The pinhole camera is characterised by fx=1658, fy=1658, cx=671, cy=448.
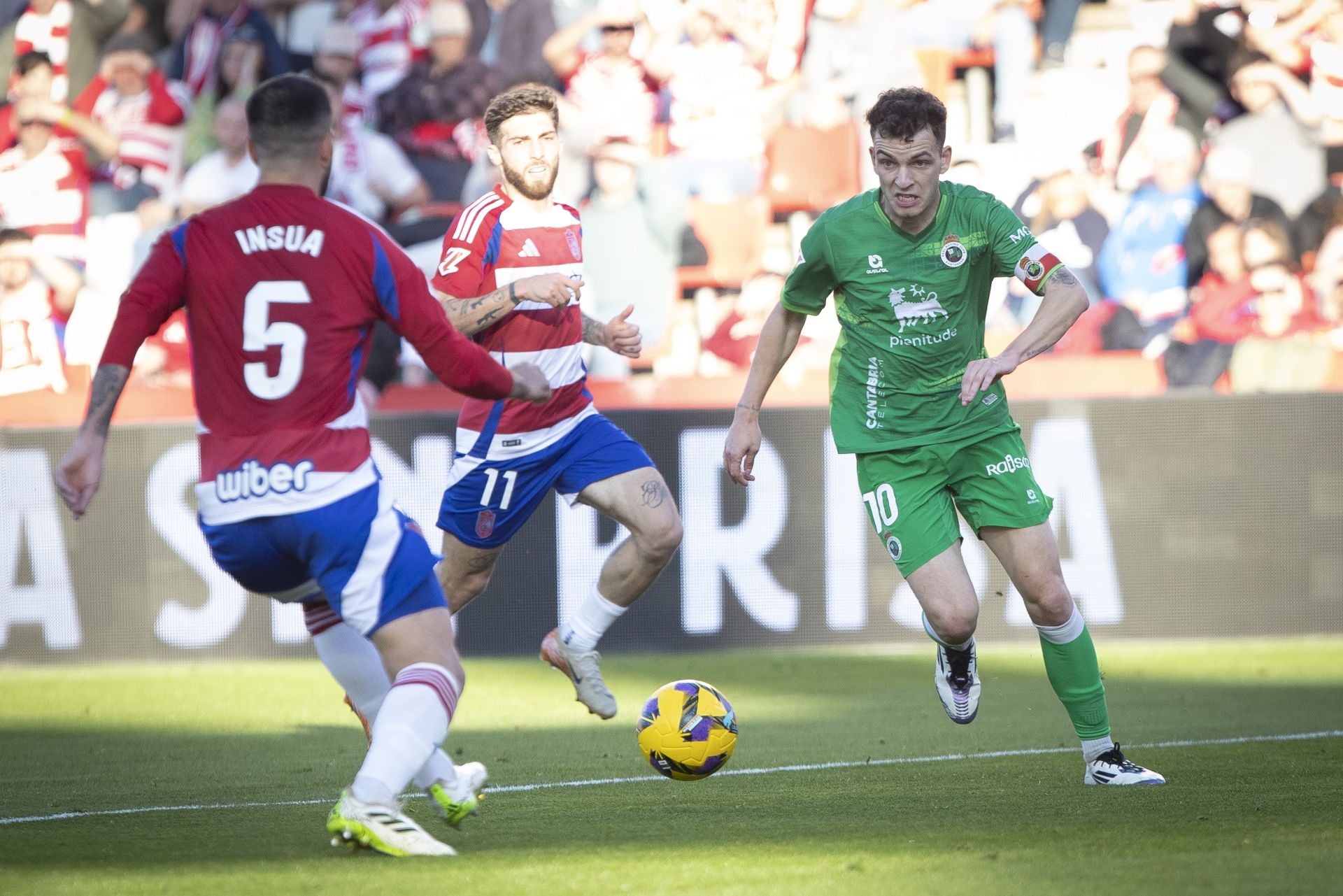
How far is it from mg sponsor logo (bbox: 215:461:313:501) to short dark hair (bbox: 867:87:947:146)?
248 centimetres

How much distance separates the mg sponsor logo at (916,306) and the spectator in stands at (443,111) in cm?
832

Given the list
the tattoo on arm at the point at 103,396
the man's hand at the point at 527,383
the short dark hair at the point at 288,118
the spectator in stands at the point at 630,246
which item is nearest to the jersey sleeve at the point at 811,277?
the man's hand at the point at 527,383

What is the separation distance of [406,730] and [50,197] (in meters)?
11.3

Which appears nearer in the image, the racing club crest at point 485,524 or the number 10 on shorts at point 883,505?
the number 10 on shorts at point 883,505

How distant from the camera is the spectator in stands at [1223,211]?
13234mm

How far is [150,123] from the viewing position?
48.0 ft

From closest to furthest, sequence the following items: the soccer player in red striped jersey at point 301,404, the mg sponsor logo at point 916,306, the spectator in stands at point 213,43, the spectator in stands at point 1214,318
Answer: the soccer player in red striped jersey at point 301,404
the mg sponsor logo at point 916,306
the spectator in stands at point 1214,318
the spectator in stands at point 213,43

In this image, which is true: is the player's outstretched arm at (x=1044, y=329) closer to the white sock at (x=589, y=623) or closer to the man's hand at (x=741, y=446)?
the man's hand at (x=741, y=446)

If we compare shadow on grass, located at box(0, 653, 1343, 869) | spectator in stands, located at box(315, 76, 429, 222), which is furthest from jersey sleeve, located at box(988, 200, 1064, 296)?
spectator in stands, located at box(315, 76, 429, 222)

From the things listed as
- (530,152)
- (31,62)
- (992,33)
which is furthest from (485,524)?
(31,62)

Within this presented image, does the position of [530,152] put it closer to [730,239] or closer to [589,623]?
[589,623]

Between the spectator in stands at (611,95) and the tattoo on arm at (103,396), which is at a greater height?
the spectator in stands at (611,95)

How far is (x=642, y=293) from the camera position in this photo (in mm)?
13312

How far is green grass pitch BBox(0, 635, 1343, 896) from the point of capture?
4.45 m
